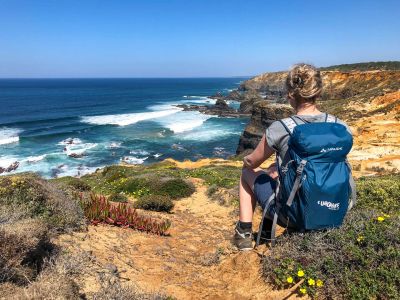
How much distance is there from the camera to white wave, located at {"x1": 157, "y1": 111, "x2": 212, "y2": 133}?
59.2 m

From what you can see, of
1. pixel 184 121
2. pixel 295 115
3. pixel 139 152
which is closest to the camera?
pixel 295 115

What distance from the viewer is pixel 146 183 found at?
12211mm

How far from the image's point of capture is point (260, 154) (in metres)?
4.00

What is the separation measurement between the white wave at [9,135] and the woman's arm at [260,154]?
48.3 meters

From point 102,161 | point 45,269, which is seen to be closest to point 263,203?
point 45,269

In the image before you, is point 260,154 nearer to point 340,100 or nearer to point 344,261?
point 344,261

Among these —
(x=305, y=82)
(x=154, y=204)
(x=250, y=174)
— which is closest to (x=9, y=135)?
(x=154, y=204)

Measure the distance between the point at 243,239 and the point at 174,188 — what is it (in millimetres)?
7240

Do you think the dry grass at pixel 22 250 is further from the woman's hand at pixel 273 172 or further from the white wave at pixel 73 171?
the white wave at pixel 73 171

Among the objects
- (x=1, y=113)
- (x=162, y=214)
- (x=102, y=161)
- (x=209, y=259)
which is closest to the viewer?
(x=209, y=259)

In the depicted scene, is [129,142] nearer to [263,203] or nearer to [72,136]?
[72,136]

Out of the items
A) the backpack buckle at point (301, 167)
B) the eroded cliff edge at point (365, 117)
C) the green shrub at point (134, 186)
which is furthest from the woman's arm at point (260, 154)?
the eroded cliff edge at point (365, 117)

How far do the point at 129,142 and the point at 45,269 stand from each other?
45226 millimetres

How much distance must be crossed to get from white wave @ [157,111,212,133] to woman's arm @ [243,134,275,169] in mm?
52208
